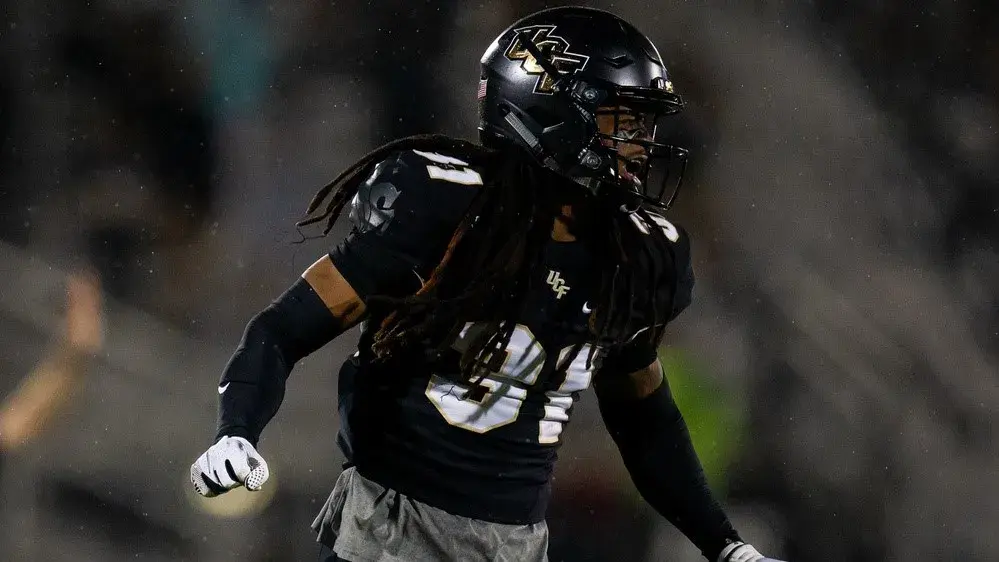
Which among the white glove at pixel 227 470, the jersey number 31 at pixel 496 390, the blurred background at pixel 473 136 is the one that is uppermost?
the white glove at pixel 227 470

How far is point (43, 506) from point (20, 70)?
1.38 meters

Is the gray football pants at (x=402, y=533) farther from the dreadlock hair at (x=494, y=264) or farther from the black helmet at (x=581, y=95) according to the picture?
the black helmet at (x=581, y=95)

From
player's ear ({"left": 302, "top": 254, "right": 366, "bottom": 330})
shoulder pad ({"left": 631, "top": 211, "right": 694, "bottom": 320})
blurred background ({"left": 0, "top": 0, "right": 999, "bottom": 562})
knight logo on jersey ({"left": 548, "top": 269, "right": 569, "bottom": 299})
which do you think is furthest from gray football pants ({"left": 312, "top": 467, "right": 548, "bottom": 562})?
blurred background ({"left": 0, "top": 0, "right": 999, "bottom": 562})

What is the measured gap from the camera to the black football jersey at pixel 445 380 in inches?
70.9

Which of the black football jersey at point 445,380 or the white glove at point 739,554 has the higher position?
the black football jersey at point 445,380

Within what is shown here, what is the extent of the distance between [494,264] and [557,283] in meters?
0.14

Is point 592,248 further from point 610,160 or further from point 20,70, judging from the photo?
point 20,70

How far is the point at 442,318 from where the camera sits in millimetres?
1808

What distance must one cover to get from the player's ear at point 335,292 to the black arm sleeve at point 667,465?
65 cm

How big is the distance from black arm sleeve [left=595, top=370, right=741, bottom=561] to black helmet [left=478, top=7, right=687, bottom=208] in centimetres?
44

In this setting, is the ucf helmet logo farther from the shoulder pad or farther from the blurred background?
the blurred background

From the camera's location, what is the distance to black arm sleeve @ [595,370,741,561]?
214cm

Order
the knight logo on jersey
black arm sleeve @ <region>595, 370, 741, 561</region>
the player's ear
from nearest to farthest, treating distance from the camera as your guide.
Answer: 1. the player's ear
2. the knight logo on jersey
3. black arm sleeve @ <region>595, 370, 741, 561</region>

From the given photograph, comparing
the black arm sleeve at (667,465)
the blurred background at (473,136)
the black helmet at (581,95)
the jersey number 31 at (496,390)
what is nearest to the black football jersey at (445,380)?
the jersey number 31 at (496,390)
